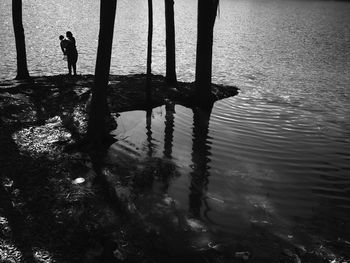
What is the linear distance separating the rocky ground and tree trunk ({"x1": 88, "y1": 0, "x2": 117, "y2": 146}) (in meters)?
0.75

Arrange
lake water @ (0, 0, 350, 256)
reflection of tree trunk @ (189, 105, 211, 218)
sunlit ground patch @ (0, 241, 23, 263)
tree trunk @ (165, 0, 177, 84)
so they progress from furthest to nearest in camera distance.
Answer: tree trunk @ (165, 0, 177, 84)
reflection of tree trunk @ (189, 105, 211, 218)
lake water @ (0, 0, 350, 256)
sunlit ground patch @ (0, 241, 23, 263)

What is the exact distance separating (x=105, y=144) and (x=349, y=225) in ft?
25.4

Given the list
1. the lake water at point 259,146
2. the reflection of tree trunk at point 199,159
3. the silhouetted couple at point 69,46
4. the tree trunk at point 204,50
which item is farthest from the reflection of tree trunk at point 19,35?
the reflection of tree trunk at point 199,159

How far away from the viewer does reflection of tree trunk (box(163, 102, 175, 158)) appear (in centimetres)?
1272

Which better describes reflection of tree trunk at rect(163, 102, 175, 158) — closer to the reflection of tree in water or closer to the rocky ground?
the reflection of tree in water

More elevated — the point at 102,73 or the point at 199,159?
the point at 102,73

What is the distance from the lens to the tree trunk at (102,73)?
10.9 m

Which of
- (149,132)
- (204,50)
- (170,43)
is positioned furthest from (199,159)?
(170,43)

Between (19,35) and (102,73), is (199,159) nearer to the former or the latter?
(102,73)

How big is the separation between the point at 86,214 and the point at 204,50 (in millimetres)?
12672

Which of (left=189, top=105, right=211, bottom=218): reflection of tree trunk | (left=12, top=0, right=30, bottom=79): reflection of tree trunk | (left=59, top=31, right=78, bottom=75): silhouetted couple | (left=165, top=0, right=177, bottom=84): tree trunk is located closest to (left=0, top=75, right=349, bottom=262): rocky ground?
(left=189, top=105, right=211, bottom=218): reflection of tree trunk

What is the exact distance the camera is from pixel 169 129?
15.0 m

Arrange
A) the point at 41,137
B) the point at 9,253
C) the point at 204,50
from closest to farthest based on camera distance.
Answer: the point at 9,253 → the point at 41,137 → the point at 204,50

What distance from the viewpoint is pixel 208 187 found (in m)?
10.1
